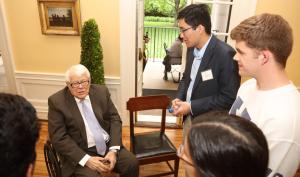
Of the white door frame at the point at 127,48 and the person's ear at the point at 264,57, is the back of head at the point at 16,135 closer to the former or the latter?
the person's ear at the point at 264,57

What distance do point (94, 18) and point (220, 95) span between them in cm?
209

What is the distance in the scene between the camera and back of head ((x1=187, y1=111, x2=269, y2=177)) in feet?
2.34

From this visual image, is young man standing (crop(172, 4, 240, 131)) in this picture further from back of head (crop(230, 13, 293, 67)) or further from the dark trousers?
back of head (crop(230, 13, 293, 67))

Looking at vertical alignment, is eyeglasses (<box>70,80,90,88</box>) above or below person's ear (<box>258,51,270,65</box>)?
below

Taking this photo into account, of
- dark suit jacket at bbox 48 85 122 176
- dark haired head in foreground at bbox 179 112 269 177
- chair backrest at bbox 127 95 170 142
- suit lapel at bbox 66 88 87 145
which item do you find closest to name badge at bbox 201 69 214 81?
chair backrest at bbox 127 95 170 142

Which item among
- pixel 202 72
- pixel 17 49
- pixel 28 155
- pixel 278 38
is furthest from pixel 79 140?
pixel 17 49

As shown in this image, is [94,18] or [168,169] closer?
[168,169]

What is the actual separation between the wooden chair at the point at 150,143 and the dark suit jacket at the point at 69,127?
0.24 m

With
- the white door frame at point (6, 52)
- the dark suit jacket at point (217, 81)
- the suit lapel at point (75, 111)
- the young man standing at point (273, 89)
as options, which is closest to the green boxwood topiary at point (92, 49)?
the suit lapel at point (75, 111)

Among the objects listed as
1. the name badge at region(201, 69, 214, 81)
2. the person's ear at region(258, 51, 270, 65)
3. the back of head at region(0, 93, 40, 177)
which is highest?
the person's ear at region(258, 51, 270, 65)

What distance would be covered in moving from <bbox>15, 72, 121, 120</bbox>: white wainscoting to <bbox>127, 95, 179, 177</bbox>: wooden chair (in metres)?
1.14

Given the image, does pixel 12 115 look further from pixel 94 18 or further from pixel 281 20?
pixel 94 18

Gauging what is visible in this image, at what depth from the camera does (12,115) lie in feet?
2.66

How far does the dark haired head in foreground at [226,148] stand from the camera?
712 millimetres
